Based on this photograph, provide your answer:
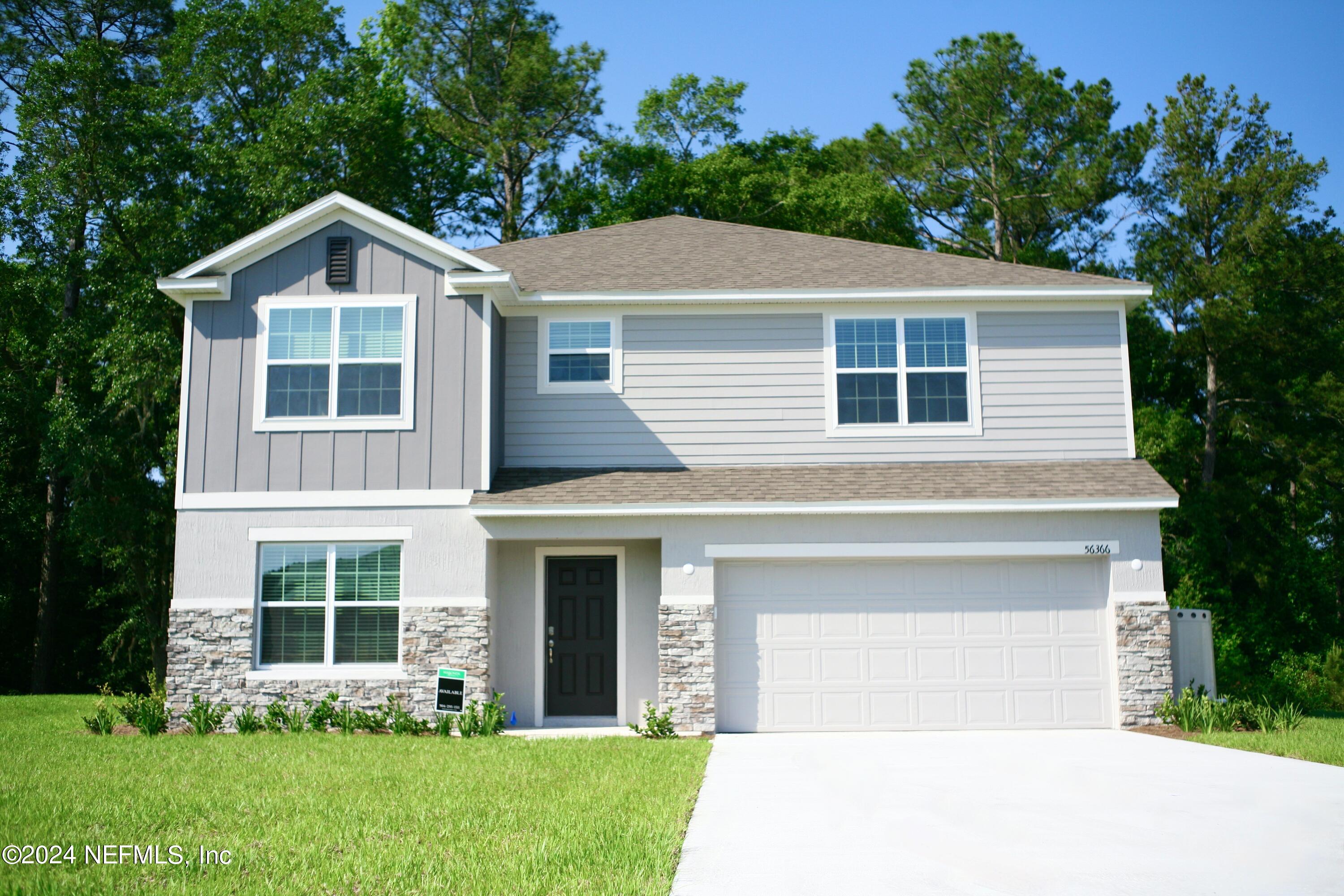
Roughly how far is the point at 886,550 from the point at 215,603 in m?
8.01

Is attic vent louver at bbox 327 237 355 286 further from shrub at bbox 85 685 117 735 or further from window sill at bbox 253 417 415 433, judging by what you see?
shrub at bbox 85 685 117 735

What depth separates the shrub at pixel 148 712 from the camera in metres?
12.6

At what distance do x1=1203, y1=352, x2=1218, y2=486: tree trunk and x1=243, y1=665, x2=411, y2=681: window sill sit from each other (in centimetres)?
1937

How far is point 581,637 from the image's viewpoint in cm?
1382

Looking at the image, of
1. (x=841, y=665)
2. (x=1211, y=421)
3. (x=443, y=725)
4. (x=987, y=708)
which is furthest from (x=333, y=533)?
(x=1211, y=421)

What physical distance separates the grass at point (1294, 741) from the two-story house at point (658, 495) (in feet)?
4.07

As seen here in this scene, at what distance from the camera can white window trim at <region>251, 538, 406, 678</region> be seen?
509 inches

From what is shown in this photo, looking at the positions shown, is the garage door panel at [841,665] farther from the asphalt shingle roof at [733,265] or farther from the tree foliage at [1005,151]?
the tree foliage at [1005,151]

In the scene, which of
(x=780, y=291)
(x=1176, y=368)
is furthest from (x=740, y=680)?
(x=1176, y=368)

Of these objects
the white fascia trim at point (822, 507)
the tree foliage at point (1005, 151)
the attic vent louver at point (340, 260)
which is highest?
the tree foliage at point (1005, 151)

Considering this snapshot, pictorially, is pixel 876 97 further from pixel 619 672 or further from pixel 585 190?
pixel 619 672

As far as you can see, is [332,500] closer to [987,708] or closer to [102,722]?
[102,722]

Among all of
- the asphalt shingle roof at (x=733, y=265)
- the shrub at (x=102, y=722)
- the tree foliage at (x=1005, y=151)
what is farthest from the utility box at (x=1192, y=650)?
the tree foliage at (x=1005, y=151)

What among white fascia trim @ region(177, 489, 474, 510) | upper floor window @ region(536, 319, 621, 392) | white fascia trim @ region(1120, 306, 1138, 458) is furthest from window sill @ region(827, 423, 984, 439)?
white fascia trim @ region(177, 489, 474, 510)
